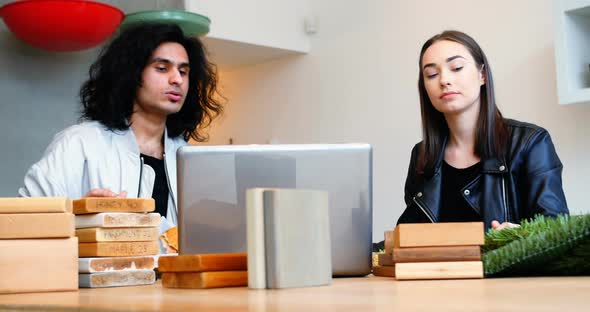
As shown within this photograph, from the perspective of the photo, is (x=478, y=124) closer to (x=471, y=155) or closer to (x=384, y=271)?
(x=471, y=155)

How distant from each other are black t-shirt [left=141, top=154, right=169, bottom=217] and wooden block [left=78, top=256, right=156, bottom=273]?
1.05 metres

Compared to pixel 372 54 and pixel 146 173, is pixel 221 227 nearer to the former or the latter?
pixel 146 173

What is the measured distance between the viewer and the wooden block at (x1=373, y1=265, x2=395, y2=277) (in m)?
1.46

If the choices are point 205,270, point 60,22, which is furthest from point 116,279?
point 60,22

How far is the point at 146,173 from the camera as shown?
8.71 feet

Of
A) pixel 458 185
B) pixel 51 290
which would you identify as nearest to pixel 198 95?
pixel 458 185

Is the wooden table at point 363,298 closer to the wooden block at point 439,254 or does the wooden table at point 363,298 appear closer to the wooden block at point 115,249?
the wooden block at point 439,254

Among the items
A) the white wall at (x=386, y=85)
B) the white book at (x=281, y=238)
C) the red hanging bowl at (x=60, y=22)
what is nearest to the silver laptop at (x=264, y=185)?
the white book at (x=281, y=238)

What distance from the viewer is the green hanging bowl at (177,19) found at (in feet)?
11.2

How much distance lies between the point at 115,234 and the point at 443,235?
595 mm

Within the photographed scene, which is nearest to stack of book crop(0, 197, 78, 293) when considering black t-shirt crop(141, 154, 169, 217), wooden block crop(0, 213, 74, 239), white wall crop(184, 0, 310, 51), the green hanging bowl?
wooden block crop(0, 213, 74, 239)

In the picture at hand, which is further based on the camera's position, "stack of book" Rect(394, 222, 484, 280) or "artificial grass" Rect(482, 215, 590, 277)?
"stack of book" Rect(394, 222, 484, 280)

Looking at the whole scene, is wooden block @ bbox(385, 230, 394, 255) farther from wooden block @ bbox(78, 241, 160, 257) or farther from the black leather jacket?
the black leather jacket

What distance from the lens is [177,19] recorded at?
11.3ft
